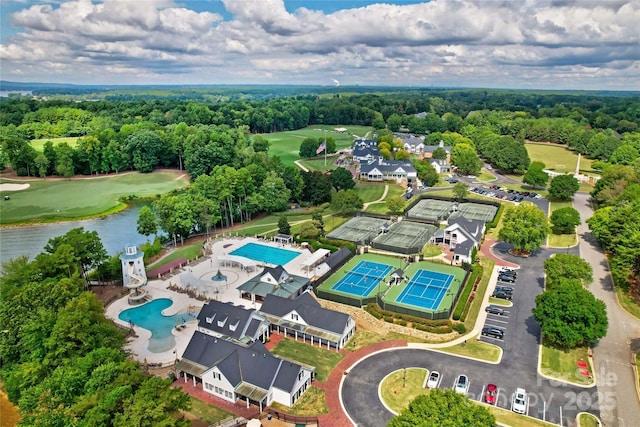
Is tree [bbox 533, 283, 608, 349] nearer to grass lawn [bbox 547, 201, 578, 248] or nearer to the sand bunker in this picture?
grass lawn [bbox 547, 201, 578, 248]

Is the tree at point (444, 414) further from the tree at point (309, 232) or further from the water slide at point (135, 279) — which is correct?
the tree at point (309, 232)

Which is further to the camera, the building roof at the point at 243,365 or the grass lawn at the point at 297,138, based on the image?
the grass lawn at the point at 297,138

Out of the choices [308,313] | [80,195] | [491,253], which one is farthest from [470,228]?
[80,195]

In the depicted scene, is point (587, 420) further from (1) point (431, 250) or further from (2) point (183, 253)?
(2) point (183, 253)

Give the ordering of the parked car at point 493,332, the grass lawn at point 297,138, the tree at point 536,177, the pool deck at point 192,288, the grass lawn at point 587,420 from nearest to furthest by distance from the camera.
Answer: the grass lawn at point 587,420
the pool deck at point 192,288
the parked car at point 493,332
the tree at point 536,177
the grass lawn at point 297,138

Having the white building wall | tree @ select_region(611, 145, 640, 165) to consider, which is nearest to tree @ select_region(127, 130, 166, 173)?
the white building wall

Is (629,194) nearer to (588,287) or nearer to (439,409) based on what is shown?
(588,287)

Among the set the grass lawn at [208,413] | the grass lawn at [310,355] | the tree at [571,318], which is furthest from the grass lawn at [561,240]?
the grass lawn at [208,413]
